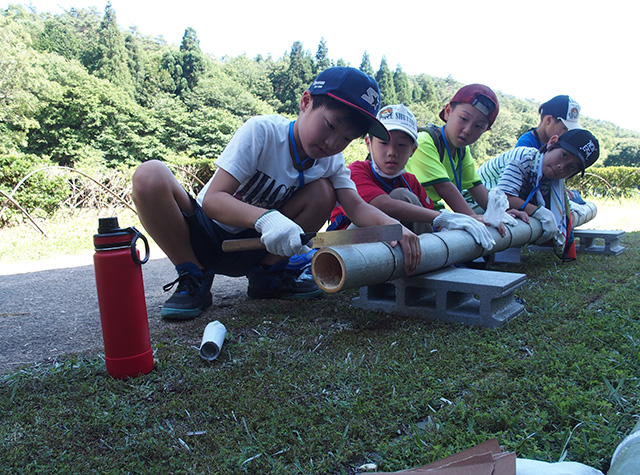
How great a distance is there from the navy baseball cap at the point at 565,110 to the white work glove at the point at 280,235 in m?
4.19

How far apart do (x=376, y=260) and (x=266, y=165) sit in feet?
3.14

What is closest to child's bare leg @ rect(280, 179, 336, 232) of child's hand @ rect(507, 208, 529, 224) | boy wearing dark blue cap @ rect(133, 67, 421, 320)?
boy wearing dark blue cap @ rect(133, 67, 421, 320)

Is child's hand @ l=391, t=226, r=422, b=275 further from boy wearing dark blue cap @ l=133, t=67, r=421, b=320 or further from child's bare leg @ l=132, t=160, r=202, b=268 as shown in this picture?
child's bare leg @ l=132, t=160, r=202, b=268

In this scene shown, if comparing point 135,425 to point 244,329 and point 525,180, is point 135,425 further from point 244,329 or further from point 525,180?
point 525,180

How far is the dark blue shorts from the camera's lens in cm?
281

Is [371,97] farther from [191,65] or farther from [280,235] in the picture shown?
[191,65]

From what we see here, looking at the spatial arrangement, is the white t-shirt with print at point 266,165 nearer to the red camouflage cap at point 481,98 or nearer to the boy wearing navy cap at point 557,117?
the red camouflage cap at point 481,98

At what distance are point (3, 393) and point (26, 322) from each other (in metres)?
1.27

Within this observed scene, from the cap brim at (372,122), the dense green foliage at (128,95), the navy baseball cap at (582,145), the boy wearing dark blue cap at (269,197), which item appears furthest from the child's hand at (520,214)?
the dense green foliage at (128,95)

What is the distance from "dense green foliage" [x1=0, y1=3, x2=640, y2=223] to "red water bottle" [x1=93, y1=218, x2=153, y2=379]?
42.2ft

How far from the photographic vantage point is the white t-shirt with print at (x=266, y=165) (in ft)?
8.43

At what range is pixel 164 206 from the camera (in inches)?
102

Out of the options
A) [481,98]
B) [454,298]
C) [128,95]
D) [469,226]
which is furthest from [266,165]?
[128,95]

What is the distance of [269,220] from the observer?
2.27 meters
